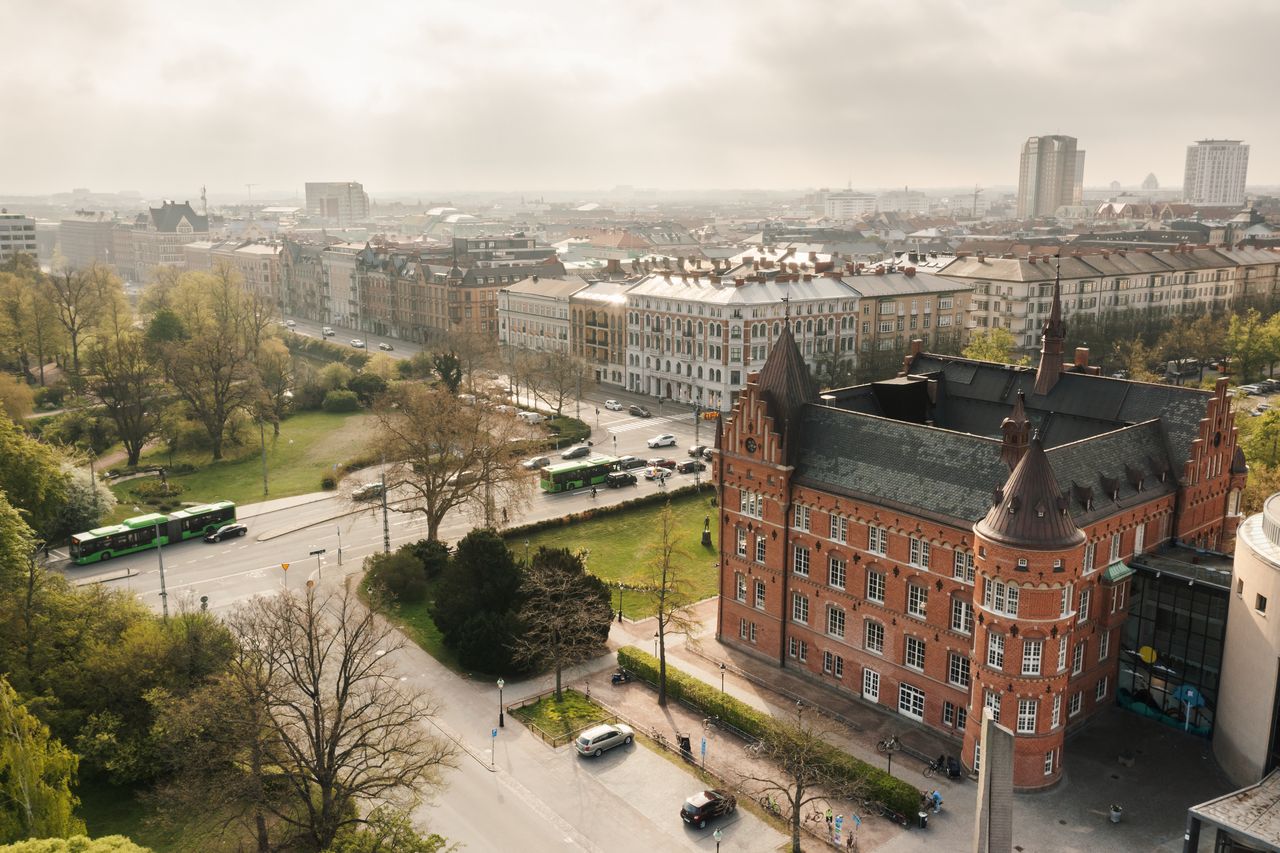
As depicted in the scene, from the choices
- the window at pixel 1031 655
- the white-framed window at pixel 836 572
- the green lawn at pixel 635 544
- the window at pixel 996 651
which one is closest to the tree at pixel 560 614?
the green lawn at pixel 635 544

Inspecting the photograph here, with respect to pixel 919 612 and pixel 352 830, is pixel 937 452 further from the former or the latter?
pixel 352 830

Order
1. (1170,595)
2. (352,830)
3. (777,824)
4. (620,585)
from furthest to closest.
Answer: (620,585) < (1170,595) < (777,824) < (352,830)

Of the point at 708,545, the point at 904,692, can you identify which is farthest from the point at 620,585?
the point at 904,692

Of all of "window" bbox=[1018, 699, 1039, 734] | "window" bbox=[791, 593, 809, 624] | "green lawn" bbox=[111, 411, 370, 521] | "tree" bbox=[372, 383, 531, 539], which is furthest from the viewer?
"green lawn" bbox=[111, 411, 370, 521]

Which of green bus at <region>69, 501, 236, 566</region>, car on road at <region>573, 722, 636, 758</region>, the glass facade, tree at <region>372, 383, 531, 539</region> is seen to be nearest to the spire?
the glass facade

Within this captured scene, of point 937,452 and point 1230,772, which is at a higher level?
point 937,452

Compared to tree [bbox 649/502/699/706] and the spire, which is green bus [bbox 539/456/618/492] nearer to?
tree [bbox 649/502/699/706]
